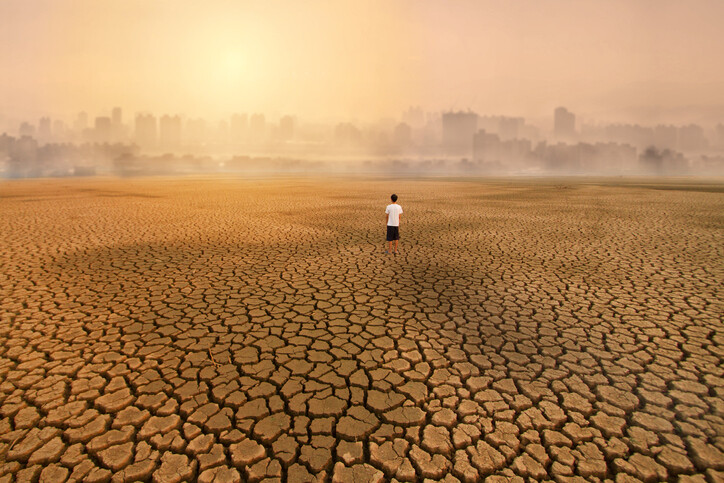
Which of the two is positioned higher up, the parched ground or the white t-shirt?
the white t-shirt

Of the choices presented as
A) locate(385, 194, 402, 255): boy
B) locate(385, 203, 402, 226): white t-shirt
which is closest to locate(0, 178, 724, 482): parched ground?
locate(385, 194, 402, 255): boy

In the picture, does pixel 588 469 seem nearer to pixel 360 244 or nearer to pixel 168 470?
pixel 168 470

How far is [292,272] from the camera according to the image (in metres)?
7.55

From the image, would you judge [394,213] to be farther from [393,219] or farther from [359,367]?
[359,367]

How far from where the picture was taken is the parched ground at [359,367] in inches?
109

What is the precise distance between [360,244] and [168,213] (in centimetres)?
1138

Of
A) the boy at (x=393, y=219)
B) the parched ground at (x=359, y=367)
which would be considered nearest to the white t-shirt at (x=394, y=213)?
the boy at (x=393, y=219)

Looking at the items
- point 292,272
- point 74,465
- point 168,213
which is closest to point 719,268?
point 292,272

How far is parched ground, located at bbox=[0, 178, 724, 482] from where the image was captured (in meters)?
2.78

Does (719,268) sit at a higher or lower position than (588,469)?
higher

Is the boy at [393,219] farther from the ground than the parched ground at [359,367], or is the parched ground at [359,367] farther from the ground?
the boy at [393,219]

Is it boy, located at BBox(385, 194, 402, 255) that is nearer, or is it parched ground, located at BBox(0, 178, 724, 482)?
parched ground, located at BBox(0, 178, 724, 482)

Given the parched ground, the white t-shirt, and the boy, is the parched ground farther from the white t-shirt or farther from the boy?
the white t-shirt

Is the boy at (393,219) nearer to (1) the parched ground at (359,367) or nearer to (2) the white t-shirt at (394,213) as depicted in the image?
(2) the white t-shirt at (394,213)
